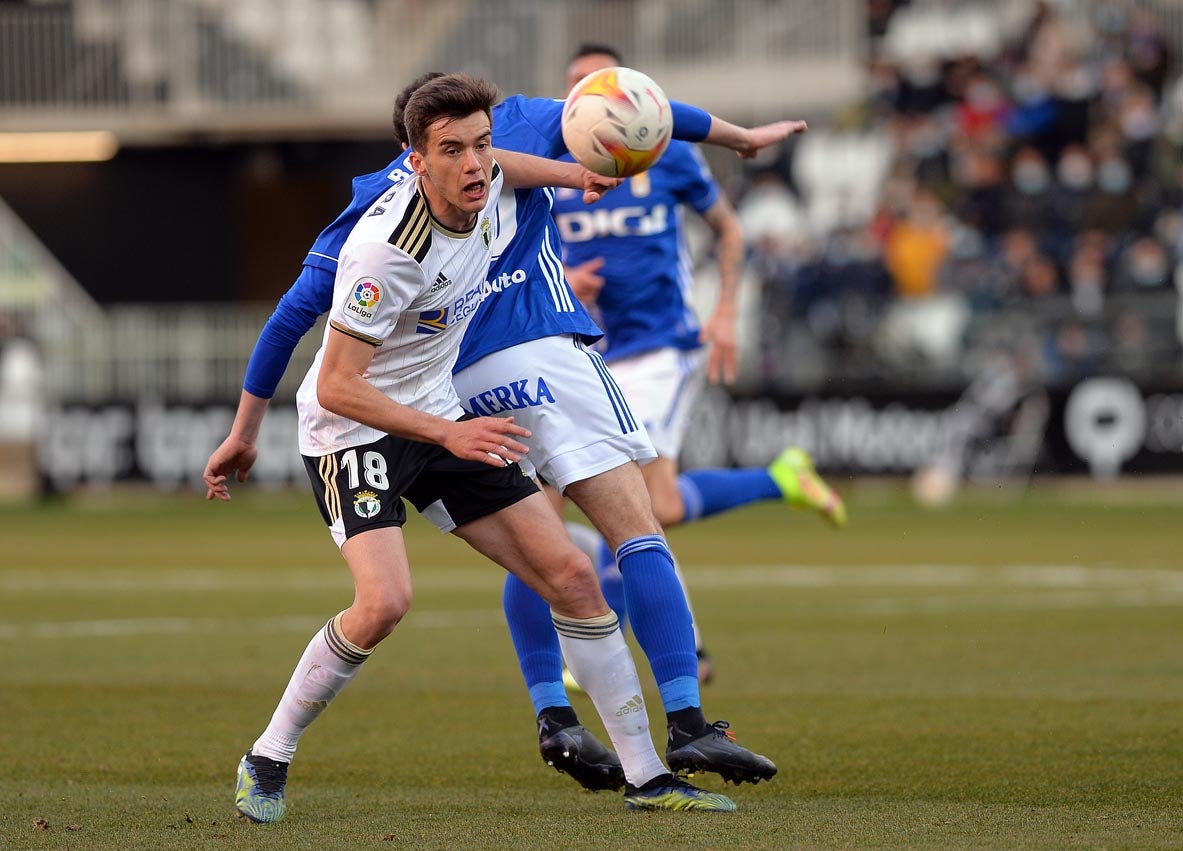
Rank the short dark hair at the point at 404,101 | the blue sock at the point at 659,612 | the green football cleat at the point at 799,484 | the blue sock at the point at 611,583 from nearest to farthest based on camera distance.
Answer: the short dark hair at the point at 404,101, the blue sock at the point at 659,612, the blue sock at the point at 611,583, the green football cleat at the point at 799,484

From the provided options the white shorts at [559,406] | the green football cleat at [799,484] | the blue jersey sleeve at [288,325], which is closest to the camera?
the blue jersey sleeve at [288,325]

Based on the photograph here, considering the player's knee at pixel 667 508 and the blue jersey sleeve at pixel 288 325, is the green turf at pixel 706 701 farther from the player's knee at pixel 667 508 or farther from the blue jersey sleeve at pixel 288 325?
the blue jersey sleeve at pixel 288 325

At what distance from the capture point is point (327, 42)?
99.7ft

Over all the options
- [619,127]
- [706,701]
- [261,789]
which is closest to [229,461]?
[261,789]

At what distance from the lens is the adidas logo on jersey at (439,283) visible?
5430 mm

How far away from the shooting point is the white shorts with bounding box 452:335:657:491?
580cm

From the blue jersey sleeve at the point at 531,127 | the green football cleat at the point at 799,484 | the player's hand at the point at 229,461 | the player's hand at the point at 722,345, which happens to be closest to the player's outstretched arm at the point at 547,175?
the blue jersey sleeve at the point at 531,127

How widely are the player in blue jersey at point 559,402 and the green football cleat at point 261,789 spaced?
33.9 inches

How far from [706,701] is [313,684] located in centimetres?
268

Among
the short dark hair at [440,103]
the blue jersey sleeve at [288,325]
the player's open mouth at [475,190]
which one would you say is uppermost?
the short dark hair at [440,103]

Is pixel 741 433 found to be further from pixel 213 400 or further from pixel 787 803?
pixel 787 803

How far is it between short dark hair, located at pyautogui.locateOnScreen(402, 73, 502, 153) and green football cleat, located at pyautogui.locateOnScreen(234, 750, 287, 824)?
5.88 feet

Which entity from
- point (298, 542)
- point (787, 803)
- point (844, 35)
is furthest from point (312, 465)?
point (844, 35)

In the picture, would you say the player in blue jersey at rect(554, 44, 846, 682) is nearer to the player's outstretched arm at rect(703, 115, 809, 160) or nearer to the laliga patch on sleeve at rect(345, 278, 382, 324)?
the player's outstretched arm at rect(703, 115, 809, 160)
